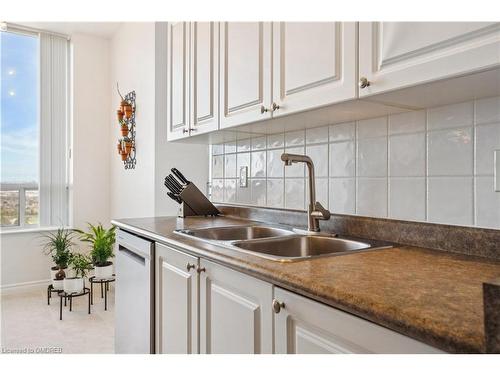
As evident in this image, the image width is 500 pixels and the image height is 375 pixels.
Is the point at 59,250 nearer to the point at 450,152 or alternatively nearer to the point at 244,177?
the point at 244,177

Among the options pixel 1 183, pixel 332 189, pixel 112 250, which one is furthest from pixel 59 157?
pixel 332 189

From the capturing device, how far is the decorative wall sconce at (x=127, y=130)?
3.68 meters

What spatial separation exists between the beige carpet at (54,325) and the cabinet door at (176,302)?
1133 millimetres

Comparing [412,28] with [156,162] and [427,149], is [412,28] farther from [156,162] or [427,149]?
[156,162]

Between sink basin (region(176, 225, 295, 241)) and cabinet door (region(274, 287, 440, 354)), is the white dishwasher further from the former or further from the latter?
cabinet door (region(274, 287, 440, 354))

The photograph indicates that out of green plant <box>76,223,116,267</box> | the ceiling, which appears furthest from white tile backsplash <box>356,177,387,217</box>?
the ceiling

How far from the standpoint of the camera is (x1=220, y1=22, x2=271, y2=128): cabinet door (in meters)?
1.56

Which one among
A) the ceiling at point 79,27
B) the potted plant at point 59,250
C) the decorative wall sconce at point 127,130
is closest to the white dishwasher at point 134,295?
the potted plant at point 59,250

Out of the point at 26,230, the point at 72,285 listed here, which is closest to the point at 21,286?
the point at 26,230

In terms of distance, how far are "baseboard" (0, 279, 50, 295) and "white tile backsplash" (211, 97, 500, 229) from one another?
125 inches

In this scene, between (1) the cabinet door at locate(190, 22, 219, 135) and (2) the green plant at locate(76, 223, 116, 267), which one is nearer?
(1) the cabinet door at locate(190, 22, 219, 135)

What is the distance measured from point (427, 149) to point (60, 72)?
13.7 ft

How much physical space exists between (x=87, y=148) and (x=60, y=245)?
1175 millimetres

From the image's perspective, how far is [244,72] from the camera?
1.69 metres
